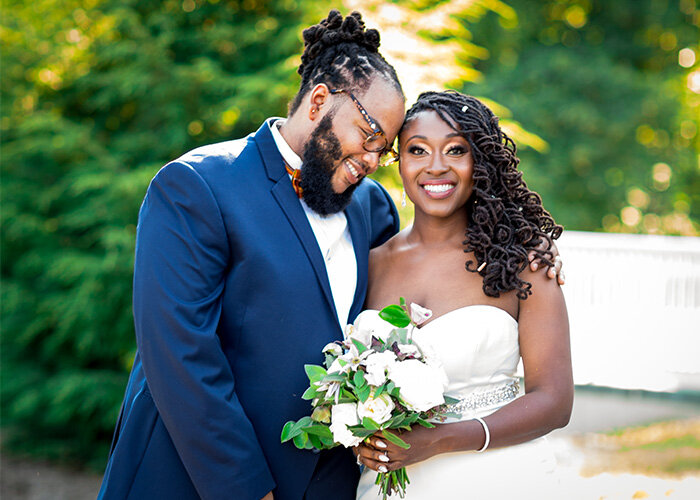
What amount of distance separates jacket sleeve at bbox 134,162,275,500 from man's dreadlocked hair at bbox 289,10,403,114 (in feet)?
2.58

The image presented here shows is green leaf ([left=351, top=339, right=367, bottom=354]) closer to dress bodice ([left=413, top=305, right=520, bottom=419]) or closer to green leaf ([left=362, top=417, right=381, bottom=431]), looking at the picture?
green leaf ([left=362, top=417, right=381, bottom=431])

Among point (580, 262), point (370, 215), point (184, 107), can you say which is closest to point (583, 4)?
point (580, 262)

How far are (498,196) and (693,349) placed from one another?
24.2 feet

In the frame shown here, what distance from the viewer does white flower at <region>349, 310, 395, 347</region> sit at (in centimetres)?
276

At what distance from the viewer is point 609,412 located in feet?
30.2

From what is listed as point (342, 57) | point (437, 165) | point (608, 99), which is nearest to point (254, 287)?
point (437, 165)

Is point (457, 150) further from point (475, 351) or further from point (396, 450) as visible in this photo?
point (396, 450)

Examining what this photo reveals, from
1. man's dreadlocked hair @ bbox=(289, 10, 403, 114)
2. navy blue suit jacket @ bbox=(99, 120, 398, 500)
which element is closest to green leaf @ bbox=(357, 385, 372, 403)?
navy blue suit jacket @ bbox=(99, 120, 398, 500)

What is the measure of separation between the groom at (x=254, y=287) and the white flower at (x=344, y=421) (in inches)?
14.0

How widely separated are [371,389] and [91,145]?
521 cm

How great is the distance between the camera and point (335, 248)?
3297 mm

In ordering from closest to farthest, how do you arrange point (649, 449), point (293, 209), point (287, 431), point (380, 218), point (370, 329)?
1. point (287, 431)
2. point (370, 329)
3. point (293, 209)
4. point (380, 218)
5. point (649, 449)

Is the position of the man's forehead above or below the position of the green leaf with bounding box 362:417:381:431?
above

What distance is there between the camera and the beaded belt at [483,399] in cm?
312
